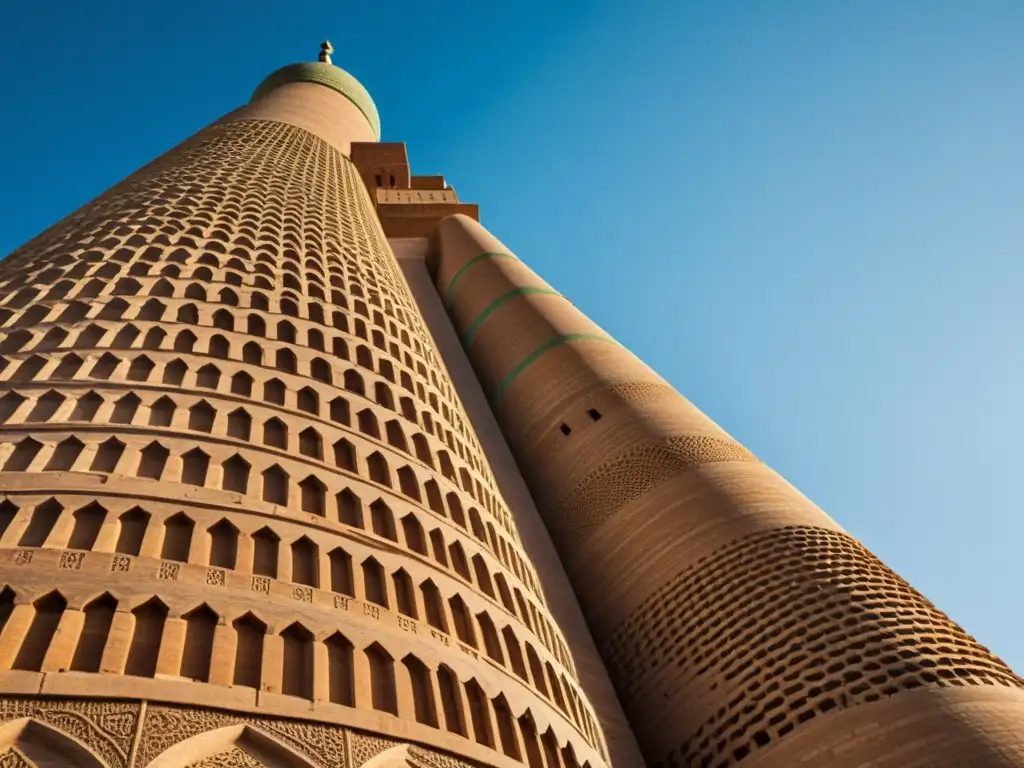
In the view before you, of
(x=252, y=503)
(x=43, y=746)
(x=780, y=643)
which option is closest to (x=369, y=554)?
(x=252, y=503)

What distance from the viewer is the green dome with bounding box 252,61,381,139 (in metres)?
26.1

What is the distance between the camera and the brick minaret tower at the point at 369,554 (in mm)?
3686

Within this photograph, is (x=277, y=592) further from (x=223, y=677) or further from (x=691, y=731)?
(x=691, y=731)

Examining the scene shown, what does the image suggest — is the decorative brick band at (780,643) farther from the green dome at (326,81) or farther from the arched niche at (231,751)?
the green dome at (326,81)

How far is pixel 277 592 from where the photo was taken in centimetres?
427

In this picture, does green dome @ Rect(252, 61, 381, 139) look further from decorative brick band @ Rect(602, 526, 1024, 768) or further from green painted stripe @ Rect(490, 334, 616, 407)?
decorative brick band @ Rect(602, 526, 1024, 768)

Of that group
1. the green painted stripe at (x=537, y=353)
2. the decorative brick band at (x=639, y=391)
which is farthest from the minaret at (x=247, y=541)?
the green painted stripe at (x=537, y=353)

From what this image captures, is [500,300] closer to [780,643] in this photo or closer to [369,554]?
[780,643]

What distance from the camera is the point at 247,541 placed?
457cm

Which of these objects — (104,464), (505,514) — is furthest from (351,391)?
(104,464)

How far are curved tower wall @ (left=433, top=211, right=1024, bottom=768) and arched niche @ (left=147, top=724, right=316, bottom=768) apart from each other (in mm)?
3893

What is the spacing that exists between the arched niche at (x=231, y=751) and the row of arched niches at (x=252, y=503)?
276mm

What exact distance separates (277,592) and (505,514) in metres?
3.48

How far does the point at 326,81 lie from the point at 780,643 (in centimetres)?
2400
